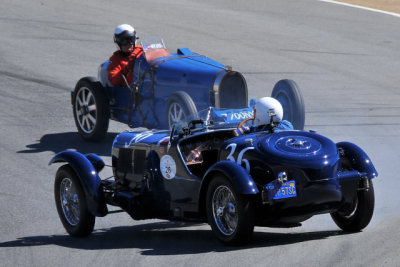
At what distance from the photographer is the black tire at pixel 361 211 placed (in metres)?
8.55

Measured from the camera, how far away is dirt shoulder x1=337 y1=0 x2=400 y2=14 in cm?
2653

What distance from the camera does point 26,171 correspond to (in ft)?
41.8

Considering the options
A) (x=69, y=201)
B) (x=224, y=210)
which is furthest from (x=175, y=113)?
(x=224, y=210)

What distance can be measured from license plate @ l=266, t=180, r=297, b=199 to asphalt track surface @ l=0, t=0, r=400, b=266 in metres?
0.52

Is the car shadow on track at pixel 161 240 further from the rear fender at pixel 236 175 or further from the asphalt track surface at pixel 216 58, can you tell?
the rear fender at pixel 236 175

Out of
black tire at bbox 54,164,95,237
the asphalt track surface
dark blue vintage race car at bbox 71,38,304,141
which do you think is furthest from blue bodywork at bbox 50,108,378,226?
dark blue vintage race car at bbox 71,38,304,141

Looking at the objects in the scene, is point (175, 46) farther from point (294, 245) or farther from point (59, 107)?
point (294, 245)

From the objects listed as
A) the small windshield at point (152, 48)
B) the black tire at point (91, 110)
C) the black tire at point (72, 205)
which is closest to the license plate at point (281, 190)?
the black tire at point (72, 205)

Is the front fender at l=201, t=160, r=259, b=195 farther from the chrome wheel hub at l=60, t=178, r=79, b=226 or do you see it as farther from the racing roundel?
the chrome wheel hub at l=60, t=178, r=79, b=226

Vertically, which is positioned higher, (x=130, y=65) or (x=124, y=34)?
(x=124, y=34)

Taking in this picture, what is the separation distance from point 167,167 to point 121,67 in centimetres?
562

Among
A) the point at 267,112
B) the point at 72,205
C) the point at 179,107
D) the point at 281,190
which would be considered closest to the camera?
the point at 281,190

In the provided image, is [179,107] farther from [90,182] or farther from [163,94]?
[90,182]

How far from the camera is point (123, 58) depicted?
47.2ft
